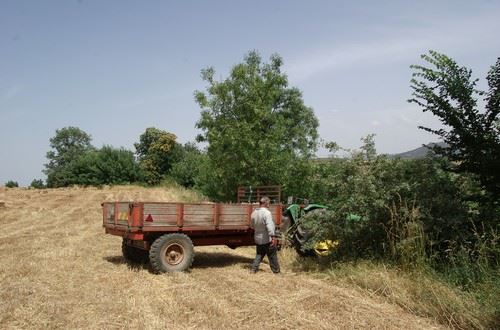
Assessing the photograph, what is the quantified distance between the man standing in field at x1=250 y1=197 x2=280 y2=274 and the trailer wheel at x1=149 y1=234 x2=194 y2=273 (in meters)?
1.36

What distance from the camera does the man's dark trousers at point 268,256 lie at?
936cm

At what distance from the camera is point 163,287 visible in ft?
25.0

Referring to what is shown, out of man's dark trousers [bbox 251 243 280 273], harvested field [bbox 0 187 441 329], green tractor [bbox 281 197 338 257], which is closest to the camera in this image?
harvested field [bbox 0 187 441 329]

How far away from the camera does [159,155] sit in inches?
2416

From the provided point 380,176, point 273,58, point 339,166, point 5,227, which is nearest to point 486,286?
point 380,176

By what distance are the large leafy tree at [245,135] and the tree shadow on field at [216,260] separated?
257 inches

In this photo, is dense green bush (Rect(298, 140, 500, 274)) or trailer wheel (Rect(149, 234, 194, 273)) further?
trailer wheel (Rect(149, 234, 194, 273))

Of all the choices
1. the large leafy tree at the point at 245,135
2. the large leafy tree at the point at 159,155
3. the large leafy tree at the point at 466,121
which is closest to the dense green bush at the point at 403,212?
the large leafy tree at the point at 466,121

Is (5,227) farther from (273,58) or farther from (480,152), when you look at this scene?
(273,58)

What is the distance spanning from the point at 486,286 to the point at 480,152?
246cm

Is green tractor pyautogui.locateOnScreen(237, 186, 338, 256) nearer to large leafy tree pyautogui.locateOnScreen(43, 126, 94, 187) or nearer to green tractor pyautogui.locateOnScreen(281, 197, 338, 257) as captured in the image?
green tractor pyautogui.locateOnScreen(281, 197, 338, 257)

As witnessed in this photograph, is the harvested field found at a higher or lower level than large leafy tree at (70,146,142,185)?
lower

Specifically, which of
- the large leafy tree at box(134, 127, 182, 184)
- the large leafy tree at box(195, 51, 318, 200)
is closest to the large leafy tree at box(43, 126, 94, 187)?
the large leafy tree at box(134, 127, 182, 184)

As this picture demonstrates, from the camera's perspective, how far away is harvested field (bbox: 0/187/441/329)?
581cm
